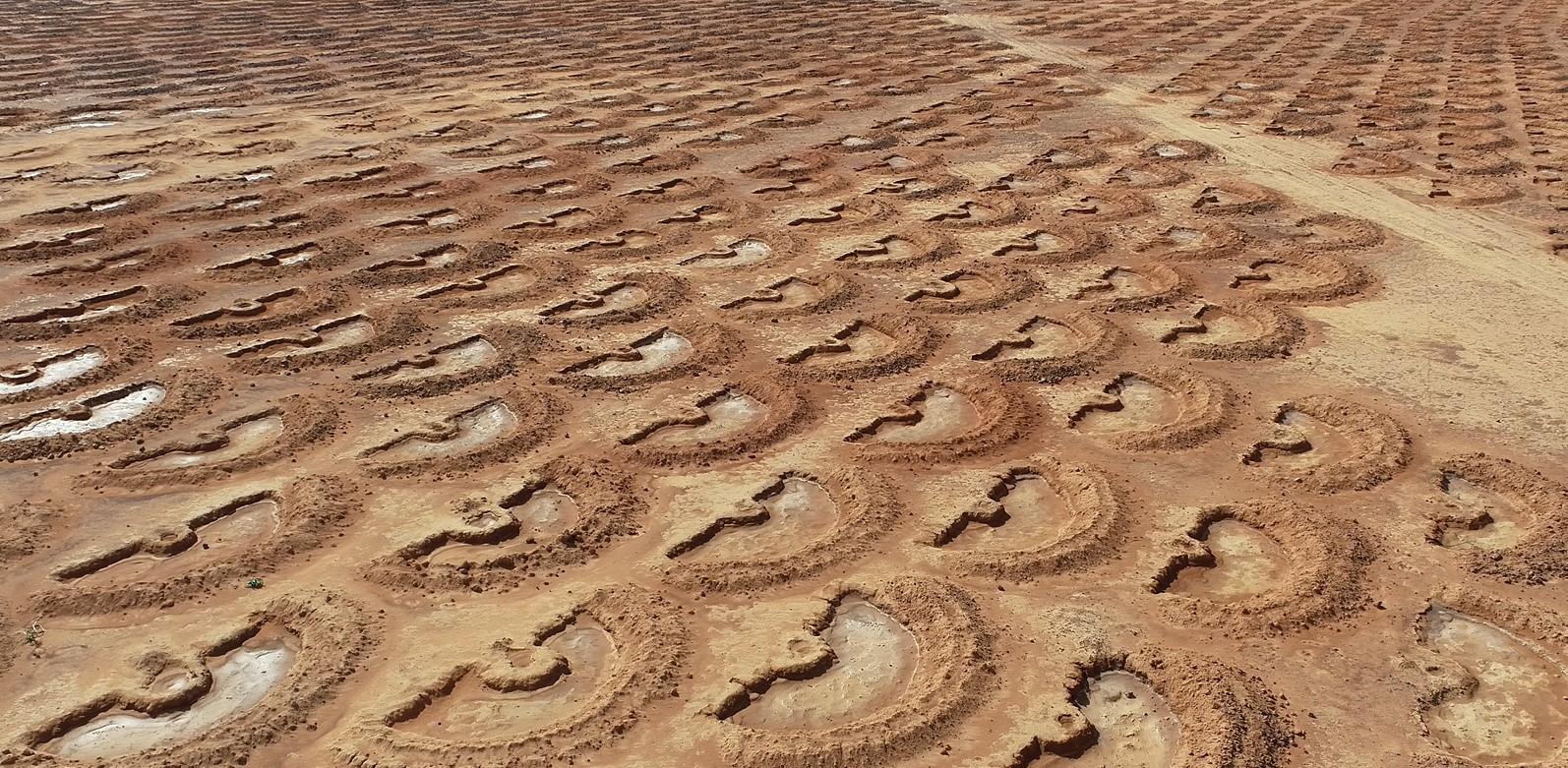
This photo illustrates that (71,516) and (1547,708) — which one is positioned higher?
(71,516)

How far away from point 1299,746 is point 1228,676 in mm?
364

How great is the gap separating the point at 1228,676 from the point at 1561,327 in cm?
460

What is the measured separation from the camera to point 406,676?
407 centimetres

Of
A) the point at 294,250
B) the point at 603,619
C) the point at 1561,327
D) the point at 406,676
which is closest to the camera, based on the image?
the point at 406,676

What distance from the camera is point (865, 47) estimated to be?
16531mm

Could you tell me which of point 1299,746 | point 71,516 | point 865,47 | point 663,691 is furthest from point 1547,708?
point 865,47

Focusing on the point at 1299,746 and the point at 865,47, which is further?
the point at 865,47

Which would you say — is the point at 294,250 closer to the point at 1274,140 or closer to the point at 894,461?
the point at 894,461

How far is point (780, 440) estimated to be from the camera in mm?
5793

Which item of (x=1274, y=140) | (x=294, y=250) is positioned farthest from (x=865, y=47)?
(x=294, y=250)

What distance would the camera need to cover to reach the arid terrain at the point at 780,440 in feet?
13.1

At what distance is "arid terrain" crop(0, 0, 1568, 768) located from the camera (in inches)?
158

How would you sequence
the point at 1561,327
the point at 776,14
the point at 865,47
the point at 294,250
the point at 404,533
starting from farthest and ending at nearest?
the point at 776,14
the point at 865,47
the point at 294,250
the point at 1561,327
the point at 404,533

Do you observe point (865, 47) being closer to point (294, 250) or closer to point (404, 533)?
point (294, 250)
